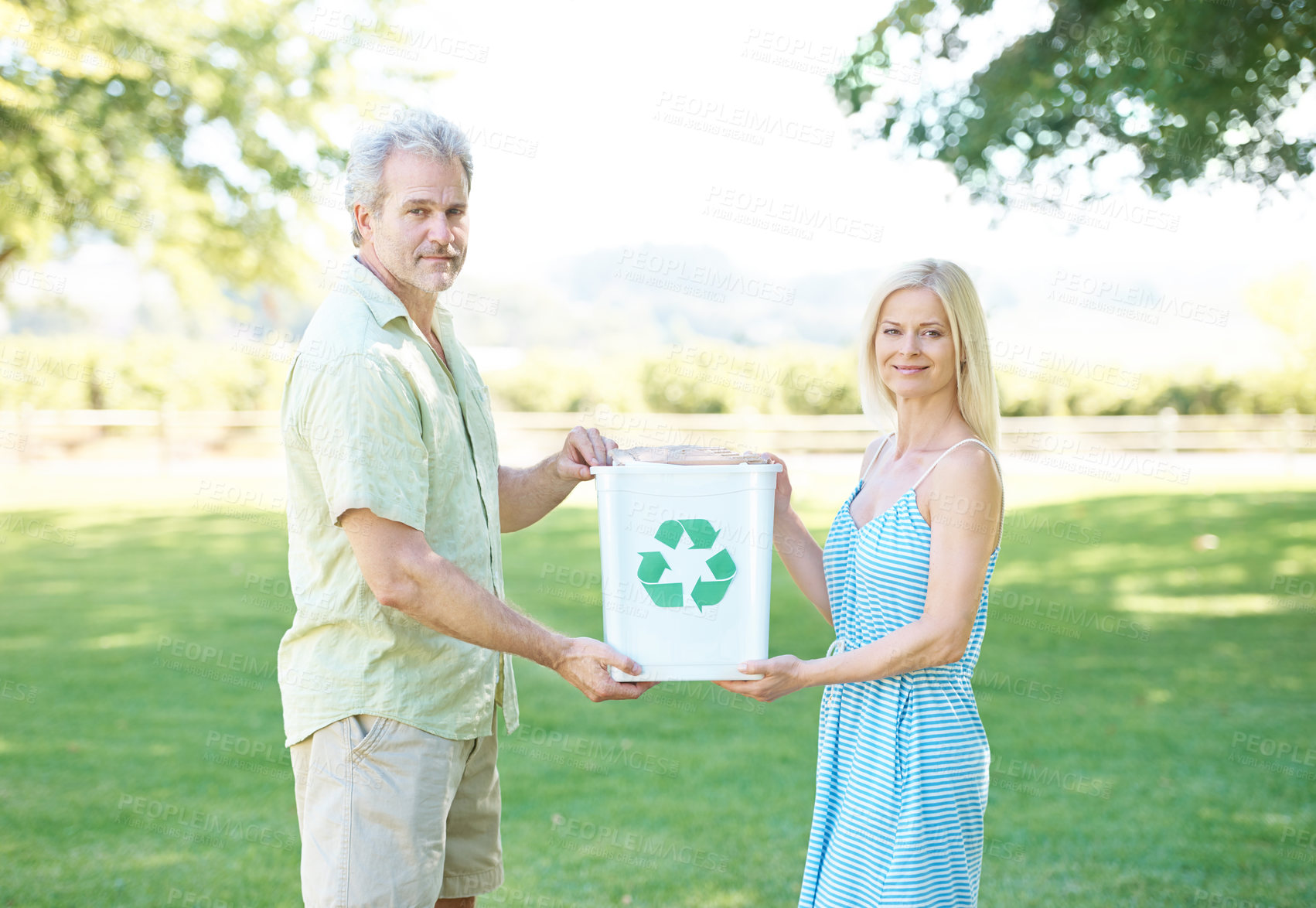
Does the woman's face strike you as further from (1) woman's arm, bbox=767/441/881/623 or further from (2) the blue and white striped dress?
(1) woman's arm, bbox=767/441/881/623

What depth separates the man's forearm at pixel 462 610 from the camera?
2.04 m

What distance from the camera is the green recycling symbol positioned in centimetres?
216

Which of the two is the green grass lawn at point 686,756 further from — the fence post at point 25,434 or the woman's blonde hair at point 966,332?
the fence post at point 25,434

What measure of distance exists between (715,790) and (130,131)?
25.0ft

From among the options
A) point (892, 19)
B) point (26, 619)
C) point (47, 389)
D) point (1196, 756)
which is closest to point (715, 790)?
point (1196, 756)

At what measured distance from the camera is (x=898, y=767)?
2.12 metres

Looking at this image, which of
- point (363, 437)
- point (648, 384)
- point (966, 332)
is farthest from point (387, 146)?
point (648, 384)

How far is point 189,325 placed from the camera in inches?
1582

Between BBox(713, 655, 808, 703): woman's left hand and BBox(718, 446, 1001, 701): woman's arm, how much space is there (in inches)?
0.9

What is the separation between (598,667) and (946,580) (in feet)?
2.32

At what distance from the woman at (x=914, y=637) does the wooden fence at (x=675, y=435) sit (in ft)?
46.9

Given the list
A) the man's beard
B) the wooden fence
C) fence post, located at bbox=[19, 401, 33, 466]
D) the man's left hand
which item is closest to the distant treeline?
the wooden fence

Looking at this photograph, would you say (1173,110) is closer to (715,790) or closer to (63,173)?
(715,790)

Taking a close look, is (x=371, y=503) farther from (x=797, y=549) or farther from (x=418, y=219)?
(x=797, y=549)
